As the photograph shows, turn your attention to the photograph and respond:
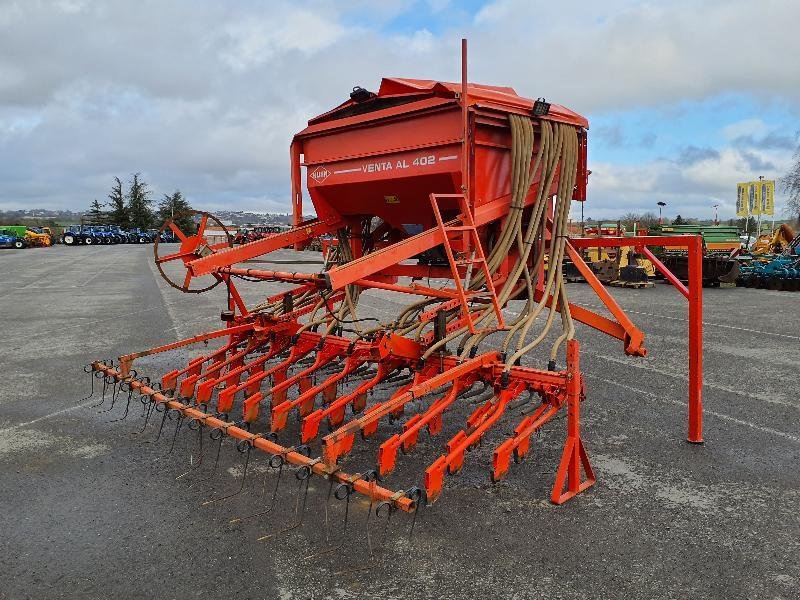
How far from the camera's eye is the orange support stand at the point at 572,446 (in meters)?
→ 3.71

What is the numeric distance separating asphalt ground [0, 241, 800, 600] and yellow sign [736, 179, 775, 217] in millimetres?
26699

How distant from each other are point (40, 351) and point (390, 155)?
6457mm

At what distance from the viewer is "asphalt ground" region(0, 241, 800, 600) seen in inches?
120

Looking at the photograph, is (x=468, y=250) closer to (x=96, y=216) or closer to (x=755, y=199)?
(x=755, y=199)

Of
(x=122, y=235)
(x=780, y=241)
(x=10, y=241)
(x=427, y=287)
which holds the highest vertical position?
(x=122, y=235)

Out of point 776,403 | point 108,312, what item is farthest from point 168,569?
point 108,312

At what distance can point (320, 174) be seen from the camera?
17.9ft

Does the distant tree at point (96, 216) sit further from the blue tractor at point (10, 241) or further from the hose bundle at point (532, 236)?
the hose bundle at point (532, 236)

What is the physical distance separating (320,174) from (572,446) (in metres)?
3.16

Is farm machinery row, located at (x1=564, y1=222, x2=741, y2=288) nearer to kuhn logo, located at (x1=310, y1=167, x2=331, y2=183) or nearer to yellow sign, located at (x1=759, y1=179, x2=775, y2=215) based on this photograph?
yellow sign, located at (x1=759, y1=179, x2=775, y2=215)

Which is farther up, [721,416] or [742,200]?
[742,200]

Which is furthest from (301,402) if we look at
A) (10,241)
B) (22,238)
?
(22,238)

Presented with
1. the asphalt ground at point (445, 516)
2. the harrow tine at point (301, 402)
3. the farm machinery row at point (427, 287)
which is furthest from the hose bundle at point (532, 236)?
the asphalt ground at point (445, 516)

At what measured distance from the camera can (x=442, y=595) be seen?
2.93m
